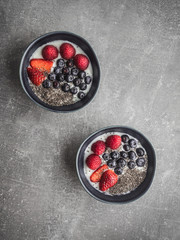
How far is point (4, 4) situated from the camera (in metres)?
1.79

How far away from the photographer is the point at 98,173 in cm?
173

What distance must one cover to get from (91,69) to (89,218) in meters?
1.16

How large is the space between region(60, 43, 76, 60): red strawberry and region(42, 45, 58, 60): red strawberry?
0.16 feet

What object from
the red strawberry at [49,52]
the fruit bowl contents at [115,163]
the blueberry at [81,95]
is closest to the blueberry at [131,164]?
the fruit bowl contents at [115,163]

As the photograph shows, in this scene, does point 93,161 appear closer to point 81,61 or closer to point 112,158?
point 112,158

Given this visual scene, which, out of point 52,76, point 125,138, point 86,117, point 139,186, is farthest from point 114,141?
A: point 52,76

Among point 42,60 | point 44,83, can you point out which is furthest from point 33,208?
point 42,60

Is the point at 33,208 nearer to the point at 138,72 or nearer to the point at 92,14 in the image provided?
the point at 138,72

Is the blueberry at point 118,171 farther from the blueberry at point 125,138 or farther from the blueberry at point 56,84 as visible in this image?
the blueberry at point 56,84

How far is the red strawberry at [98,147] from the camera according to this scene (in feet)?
5.49

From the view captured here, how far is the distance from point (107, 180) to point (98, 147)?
0.24m

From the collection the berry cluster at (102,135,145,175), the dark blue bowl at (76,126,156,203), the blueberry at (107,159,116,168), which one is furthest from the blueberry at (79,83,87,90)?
the blueberry at (107,159,116,168)

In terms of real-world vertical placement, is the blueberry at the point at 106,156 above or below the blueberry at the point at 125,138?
below

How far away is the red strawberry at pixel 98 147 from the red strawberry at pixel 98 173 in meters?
0.12
